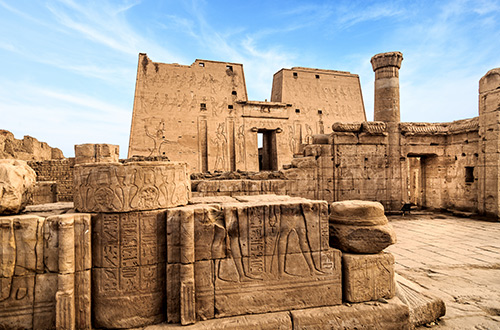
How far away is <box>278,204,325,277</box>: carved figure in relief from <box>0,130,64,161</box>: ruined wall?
14279mm

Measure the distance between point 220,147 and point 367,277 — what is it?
1274cm

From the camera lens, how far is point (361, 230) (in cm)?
356

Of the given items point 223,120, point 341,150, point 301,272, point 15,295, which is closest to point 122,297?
point 15,295

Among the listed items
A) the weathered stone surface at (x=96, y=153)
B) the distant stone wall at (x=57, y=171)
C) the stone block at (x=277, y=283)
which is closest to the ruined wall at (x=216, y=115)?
the distant stone wall at (x=57, y=171)

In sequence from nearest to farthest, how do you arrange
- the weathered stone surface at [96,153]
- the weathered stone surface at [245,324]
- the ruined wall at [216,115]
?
the weathered stone surface at [245,324]
the weathered stone surface at [96,153]
the ruined wall at [216,115]

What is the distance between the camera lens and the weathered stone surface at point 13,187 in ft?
9.96

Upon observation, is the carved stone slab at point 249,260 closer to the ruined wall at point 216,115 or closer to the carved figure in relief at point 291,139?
the ruined wall at point 216,115

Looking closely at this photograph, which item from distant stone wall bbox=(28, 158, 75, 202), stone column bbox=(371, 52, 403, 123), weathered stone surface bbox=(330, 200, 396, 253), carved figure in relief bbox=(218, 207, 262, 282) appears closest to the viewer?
carved figure in relief bbox=(218, 207, 262, 282)

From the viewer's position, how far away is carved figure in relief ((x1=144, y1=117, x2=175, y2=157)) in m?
14.4

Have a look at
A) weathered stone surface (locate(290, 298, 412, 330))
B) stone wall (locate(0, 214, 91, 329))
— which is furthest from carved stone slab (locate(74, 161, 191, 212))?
weathered stone surface (locate(290, 298, 412, 330))

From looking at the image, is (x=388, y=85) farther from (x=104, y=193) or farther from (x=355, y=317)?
(x=104, y=193)

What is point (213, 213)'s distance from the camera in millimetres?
3271

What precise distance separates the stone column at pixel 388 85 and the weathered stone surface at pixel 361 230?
9285mm

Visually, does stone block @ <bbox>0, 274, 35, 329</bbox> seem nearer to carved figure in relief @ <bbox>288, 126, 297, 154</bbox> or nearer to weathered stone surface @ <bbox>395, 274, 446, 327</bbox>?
weathered stone surface @ <bbox>395, 274, 446, 327</bbox>
